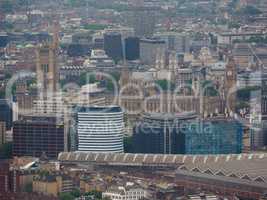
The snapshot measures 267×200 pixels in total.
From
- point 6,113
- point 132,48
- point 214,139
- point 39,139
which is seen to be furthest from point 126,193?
point 132,48

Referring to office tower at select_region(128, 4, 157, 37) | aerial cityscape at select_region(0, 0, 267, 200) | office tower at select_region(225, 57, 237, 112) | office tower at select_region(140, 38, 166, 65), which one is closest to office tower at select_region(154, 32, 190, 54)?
aerial cityscape at select_region(0, 0, 267, 200)

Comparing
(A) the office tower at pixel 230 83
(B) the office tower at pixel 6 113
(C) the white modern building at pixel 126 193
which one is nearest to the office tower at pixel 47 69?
(B) the office tower at pixel 6 113

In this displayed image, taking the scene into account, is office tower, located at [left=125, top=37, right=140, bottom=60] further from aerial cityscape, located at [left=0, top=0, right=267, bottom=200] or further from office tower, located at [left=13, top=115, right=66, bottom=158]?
office tower, located at [left=13, top=115, right=66, bottom=158]

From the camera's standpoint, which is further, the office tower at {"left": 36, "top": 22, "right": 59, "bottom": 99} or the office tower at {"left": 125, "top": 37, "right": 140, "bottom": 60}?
the office tower at {"left": 125, "top": 37, "right": 140, "bottom": 60}

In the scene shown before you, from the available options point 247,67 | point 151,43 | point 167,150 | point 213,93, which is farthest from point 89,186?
point 151,43

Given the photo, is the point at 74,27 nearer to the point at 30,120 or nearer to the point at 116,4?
the point at 116,4

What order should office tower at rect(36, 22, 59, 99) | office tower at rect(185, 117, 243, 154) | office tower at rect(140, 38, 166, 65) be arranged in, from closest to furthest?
office tower at rect(185, 117, 243, 154) → office tower at rect(36, 22, 59, 99) → office tower at rect(140, 38, 166, 65)

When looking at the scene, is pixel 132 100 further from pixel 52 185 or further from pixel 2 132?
pixel 52 185

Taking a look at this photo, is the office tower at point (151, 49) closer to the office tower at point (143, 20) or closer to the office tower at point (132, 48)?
the office tower at point (132, 48)
